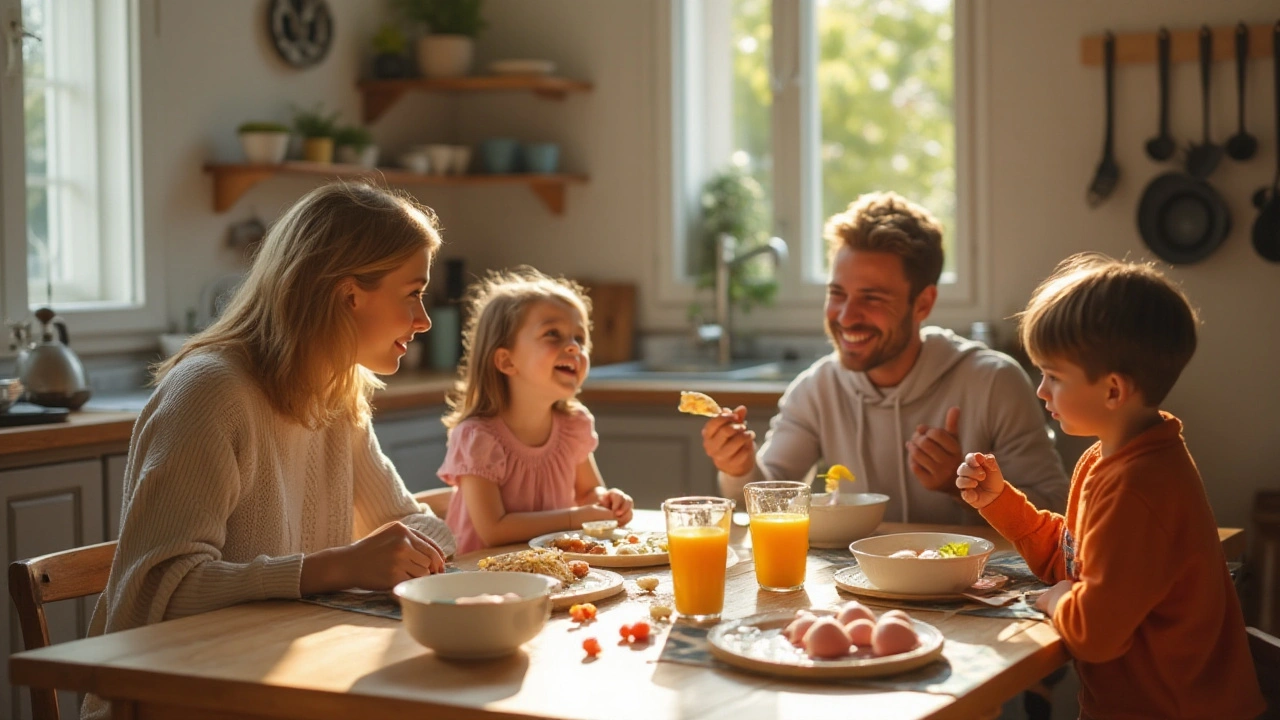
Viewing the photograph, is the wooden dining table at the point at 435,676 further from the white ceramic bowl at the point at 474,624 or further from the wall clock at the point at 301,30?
the wall clock at the point at 301,30

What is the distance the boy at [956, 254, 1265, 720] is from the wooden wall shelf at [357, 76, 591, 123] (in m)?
2.88

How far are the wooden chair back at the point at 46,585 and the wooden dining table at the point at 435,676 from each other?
11.3 inches

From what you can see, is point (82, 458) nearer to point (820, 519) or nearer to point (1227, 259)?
point (820, 519)

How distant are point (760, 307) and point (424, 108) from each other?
135 cm

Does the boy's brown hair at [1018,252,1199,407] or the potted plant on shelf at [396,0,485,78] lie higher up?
the potted plant on shelf at [396,0,485,78]

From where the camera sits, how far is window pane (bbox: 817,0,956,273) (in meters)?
4.17

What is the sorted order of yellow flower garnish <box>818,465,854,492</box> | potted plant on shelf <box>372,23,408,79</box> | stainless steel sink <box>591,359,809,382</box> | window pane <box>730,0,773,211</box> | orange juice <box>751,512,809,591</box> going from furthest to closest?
window pane <box>730,0,773,211</box> → potted plant on shelf <box>372,23,408,79</box> → stainless steel sink <box>591,359,809,382</box> → yellow flower garnish <box>818,465,854,492</box> → orange juice <box>751,512,809,591</box>

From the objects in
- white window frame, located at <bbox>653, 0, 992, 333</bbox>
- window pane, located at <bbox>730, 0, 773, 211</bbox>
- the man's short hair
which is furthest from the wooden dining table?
→ window pane, located at <bbox>730, 0, 773, 211</bbox>

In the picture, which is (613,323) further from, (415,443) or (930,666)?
(930,666)

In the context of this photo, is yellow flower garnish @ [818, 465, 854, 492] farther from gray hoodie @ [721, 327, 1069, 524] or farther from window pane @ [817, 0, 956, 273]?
window pane @ [817, 0, 956, 273]

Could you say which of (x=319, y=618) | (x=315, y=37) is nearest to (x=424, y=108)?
(x=315, y=37)

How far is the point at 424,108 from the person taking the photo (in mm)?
4613

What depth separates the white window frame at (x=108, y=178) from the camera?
3.48 meters

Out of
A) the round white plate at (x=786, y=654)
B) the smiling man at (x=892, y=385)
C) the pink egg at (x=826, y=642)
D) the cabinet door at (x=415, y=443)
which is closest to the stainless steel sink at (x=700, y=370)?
the cabinet door at (x=415, y=443)
